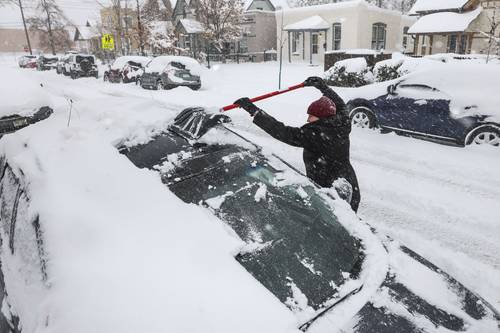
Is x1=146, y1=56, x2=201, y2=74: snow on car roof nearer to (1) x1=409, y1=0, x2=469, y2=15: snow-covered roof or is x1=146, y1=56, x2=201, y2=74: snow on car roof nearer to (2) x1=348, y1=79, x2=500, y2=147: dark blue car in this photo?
(2) x1=348, y1=79, x2=500, y2=147: dark blue car

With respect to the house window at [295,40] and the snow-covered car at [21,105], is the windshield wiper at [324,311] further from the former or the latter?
the house window at [295,40]

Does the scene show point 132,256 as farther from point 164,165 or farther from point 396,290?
point 396,290

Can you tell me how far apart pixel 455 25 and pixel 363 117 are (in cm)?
2010

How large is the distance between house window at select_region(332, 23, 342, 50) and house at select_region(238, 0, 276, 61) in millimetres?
5953

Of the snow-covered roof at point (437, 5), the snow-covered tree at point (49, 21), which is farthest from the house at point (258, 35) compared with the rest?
the snow-covered tree at point (49, 21)

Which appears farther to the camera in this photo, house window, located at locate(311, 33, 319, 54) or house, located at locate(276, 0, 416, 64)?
house window, located at locate(311, 33, 319, 54)

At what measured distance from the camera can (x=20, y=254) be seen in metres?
2.04

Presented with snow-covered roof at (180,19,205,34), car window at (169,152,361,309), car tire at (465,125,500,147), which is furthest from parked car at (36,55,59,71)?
car window at (169,152,361,309)

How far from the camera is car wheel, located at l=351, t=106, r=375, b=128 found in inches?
335

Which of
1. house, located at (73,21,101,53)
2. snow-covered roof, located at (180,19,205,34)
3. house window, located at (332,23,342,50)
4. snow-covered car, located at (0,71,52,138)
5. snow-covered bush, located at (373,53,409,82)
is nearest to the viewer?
snow-covered car, located at (0,71,52,138)

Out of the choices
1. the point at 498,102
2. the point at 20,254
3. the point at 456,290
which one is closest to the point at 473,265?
the point at 456,290

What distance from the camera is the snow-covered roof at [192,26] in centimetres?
3269

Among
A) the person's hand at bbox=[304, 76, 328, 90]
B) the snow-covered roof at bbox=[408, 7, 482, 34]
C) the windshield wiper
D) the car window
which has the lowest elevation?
the windshield wiper

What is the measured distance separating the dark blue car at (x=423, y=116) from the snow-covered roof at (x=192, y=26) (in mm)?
27190
